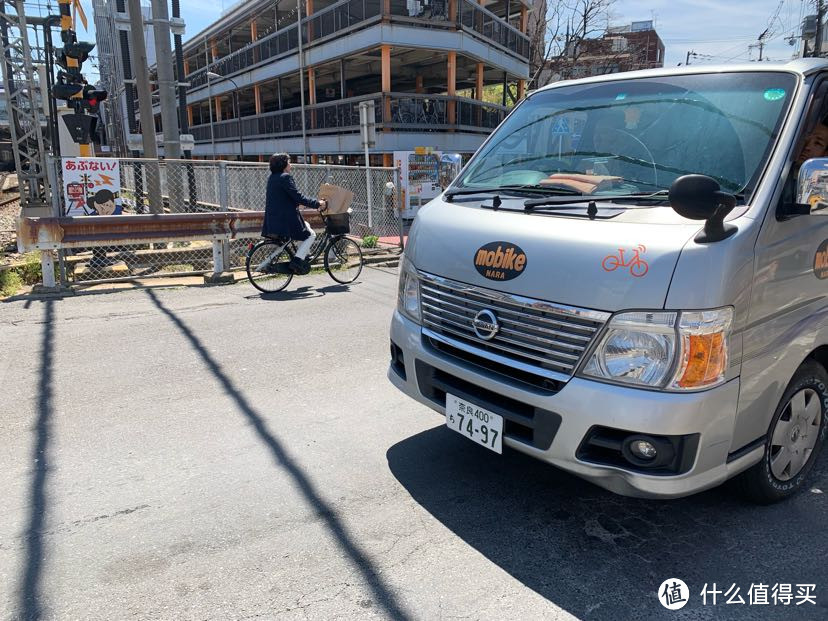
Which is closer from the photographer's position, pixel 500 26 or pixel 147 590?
pixel 147 590

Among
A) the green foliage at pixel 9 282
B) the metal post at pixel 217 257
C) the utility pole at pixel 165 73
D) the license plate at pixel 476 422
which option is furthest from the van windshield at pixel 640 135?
the utility pole at pixel 165 73

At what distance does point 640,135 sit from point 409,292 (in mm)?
1590

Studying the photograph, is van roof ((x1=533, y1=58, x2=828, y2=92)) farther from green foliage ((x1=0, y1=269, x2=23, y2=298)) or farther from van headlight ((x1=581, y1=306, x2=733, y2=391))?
green foliage ((x1=0, y1=269, x2=23, y2=298))

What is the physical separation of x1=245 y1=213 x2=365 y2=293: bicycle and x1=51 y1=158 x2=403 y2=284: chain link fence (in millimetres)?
1123

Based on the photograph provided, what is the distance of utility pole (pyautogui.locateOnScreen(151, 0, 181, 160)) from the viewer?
11828 millimetres

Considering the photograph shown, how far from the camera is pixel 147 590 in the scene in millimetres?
2670

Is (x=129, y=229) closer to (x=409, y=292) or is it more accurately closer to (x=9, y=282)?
(x=9, y=282)

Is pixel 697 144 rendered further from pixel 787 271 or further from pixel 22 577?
pixel 22 577

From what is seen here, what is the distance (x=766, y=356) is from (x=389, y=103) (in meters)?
20.7

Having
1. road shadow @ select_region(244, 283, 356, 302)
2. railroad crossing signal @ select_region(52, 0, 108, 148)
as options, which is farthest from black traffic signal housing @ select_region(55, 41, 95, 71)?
road shadow @ select_region(244, 283, 356, 302)

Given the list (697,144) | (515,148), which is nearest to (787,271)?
(697,144)

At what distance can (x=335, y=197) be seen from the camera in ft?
29.7

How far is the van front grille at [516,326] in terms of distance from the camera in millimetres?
2740

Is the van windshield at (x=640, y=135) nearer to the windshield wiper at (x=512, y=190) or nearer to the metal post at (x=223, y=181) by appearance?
the windshield wiper at (x=512, y=190)
